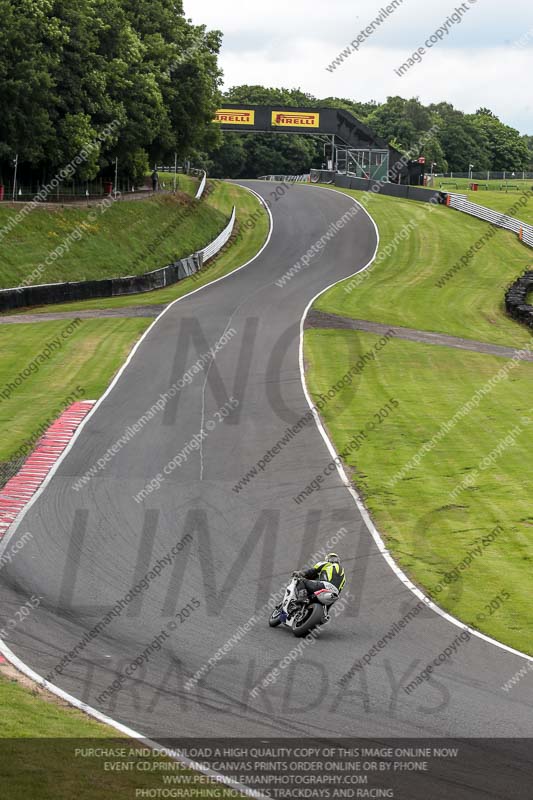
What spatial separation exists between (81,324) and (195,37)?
3973 cm

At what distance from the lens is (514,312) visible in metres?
46.8

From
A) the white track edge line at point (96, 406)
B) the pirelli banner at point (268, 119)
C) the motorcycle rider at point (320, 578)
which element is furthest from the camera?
the pirelli banner at point (268, 119)

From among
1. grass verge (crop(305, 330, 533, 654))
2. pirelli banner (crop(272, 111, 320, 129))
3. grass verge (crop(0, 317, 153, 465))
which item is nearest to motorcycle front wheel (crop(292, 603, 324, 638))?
grass verge (crop(305, 330, 533, 654))

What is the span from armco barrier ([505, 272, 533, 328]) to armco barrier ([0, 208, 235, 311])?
689 inches

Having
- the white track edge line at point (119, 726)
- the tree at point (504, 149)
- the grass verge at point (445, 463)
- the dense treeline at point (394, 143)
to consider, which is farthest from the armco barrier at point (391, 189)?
the tree at point (504, 149)

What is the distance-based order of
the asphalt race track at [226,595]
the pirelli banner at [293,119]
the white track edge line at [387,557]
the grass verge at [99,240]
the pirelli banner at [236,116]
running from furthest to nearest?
the pirelli banner at [236,116], the pirelli banner at [293,119], the grass verge at [99,240], the white track edge line at [387,557], the asphalt race track at [226,595]

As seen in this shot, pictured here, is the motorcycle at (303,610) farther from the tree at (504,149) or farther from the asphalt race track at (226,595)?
the tree at (504,149)

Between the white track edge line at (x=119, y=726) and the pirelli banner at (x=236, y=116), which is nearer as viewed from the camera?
the white track edge line at (x=119, y=726)

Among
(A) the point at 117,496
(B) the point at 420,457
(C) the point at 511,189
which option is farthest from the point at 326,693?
(C) the point at 511,189

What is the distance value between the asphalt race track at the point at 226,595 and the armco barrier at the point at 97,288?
14.3m

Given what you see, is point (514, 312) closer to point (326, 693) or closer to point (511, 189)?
point (326, 693)

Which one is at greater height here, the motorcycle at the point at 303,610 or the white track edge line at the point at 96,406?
the motorcycle at the point at 303,610

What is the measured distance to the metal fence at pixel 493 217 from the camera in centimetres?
6838

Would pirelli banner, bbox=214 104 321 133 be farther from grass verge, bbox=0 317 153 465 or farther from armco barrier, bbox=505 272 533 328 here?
grass verge, bbox=0 317 153 465
